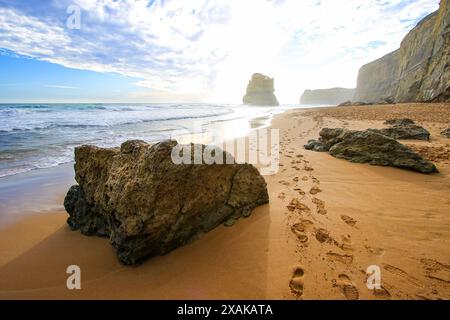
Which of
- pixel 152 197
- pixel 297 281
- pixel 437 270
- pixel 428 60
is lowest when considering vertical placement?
pixel 297 281

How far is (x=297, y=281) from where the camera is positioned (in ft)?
7.23

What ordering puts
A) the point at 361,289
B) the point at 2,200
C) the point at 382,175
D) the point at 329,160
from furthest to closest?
the point at 329,160
the point at 382,175
the point at 2,200
the point at 361,289

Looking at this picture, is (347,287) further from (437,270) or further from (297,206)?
(297,206)

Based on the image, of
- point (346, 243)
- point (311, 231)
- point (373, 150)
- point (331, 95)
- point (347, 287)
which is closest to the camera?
point (347, 287)

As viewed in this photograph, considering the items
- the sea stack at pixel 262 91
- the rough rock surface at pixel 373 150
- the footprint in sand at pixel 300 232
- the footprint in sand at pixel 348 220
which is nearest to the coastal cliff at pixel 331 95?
the sea stack at pixel 262 91

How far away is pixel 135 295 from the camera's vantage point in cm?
222

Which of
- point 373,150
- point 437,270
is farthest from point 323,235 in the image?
point 373,150

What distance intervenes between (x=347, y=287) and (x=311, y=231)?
88 cm

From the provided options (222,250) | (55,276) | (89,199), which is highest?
(89,199)

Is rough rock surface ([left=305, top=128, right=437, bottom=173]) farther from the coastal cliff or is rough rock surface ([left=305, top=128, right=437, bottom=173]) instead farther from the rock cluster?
the coastal cliff

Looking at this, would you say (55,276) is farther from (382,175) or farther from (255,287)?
(382,175)

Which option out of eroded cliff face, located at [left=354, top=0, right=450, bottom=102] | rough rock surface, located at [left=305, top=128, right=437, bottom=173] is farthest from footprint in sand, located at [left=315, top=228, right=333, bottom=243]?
eroded cliff face, located at [left=354, top=0, right=450, bottom=102]
